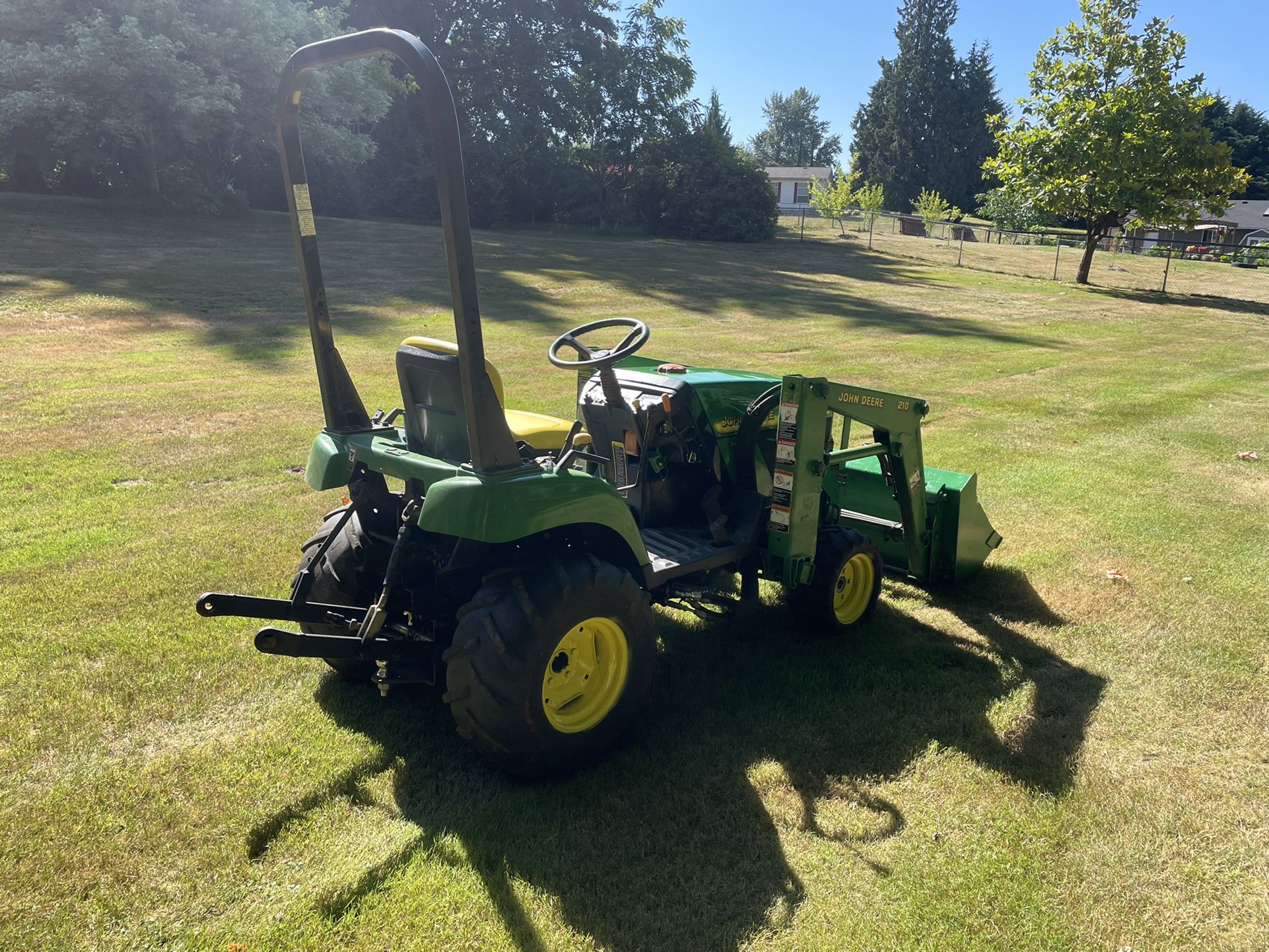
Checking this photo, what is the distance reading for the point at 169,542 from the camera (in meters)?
5.54

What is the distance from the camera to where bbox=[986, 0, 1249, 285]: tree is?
898 inches

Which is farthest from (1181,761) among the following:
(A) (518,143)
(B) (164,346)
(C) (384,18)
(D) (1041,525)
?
(C) (384,18)

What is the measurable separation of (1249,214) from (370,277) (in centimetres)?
5917

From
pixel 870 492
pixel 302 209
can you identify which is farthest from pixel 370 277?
pixel 302 209

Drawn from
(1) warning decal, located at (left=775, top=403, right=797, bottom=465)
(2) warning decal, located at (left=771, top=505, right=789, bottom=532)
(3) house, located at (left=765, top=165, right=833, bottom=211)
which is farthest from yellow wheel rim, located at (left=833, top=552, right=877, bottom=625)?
(3) house, located at (left=765, top=165, right=833, bottom=211)

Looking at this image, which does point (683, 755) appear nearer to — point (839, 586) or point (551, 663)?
point (551, 663)

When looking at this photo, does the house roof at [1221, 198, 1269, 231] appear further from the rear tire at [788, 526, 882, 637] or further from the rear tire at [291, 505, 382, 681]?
the rear tire at [291, 505, 382, 681]

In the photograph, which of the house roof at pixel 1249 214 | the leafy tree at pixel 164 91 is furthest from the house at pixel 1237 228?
the leafy tree at pixel 164 91

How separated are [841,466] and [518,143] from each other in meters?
32.8

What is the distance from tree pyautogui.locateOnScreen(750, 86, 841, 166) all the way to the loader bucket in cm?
10498

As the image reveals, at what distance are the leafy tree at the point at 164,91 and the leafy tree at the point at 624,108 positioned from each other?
12.7m

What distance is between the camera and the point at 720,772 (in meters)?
3.41

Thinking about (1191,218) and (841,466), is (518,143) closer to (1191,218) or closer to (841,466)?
(1191,218)

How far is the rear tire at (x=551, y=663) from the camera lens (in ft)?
9.87
